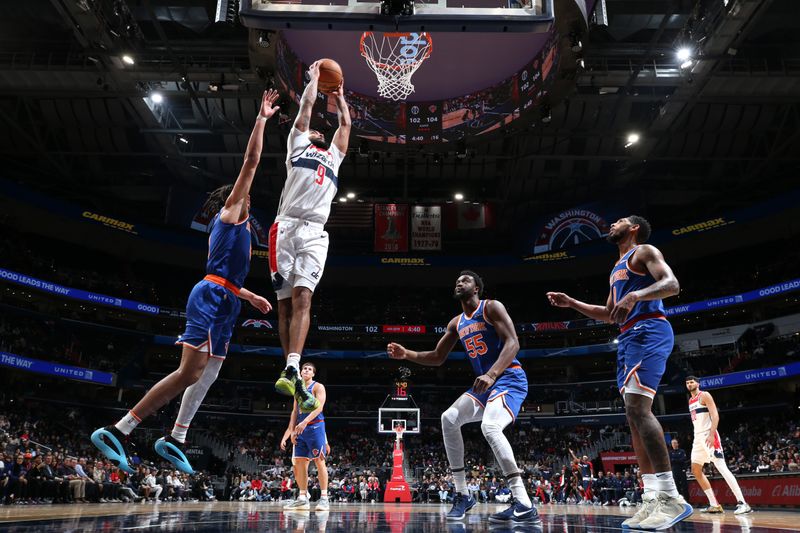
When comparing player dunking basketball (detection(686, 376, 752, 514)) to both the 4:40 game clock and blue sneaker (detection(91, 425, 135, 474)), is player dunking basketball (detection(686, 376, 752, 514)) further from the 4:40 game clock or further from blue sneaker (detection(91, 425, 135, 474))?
the 4:40 game clock

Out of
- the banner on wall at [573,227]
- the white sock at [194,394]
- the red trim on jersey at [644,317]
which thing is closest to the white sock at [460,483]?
the red trim on jersey at [644,317]

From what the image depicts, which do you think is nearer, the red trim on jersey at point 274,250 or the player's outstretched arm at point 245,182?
the player's outstretched arm at point 245,182

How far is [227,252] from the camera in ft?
14.8

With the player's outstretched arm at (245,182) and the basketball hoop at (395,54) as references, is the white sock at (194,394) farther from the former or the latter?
the basketball hoop at (395,54)

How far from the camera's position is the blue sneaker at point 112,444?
393cm

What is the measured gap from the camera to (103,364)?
1061 inches

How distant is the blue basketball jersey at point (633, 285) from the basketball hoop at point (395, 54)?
29.9 ft

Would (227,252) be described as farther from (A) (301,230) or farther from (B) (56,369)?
(B) (56,369)

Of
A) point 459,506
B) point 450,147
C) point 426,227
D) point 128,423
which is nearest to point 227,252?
point 128,423

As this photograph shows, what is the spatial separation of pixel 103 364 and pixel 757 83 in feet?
96.3

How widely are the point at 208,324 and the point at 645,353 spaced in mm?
3414

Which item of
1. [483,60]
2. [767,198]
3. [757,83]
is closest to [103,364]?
[483,60]

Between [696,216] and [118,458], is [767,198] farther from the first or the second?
[118,458]

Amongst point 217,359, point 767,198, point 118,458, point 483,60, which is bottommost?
point 118,458
